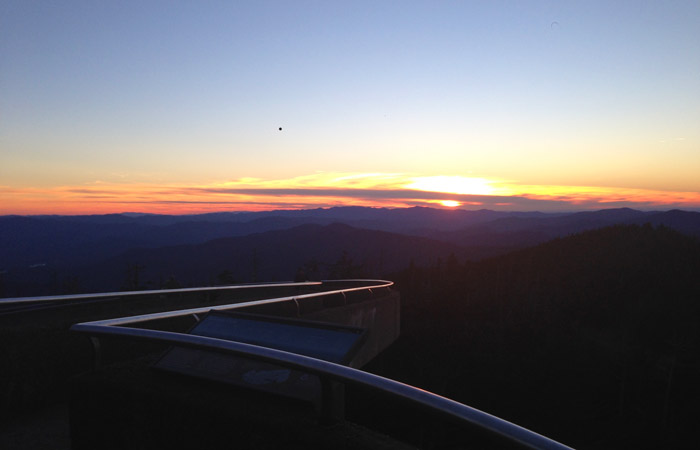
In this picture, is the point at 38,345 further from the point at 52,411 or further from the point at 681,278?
the point at 681,278

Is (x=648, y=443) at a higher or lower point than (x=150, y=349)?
lower

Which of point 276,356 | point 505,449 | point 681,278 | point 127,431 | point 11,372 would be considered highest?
point 276,356

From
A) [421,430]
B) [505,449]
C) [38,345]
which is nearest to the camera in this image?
[505,449]

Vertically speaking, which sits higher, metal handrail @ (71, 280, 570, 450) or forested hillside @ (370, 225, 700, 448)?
metal handrail @ (71, 280, 570, 450)

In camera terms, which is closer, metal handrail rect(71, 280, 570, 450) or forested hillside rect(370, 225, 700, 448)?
metal handrail rect(71, 280, 570, 450)

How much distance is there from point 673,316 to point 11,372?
173 feet

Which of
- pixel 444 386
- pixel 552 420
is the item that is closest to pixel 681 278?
pixel 552 420

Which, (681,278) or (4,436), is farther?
(681,278)

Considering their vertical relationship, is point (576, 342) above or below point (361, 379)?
below

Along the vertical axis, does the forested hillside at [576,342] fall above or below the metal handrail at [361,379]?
below

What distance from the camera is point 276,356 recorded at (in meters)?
2.26

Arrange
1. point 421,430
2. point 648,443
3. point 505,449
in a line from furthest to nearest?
point 648,443 → point 421,430 → point 505,449

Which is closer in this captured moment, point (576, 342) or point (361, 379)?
point (361, 379)

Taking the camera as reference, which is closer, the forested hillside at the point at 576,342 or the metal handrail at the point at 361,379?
the metal handrail at the point at 361,379
